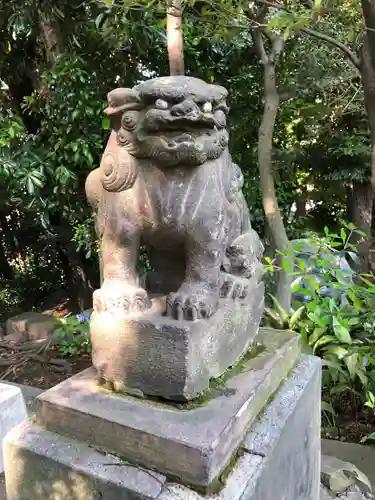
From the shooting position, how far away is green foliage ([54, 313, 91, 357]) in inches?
133

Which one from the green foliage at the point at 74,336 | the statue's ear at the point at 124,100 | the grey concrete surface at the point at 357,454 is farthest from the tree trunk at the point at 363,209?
the statue's ear at the point at 124,100

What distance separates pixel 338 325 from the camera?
259 cm

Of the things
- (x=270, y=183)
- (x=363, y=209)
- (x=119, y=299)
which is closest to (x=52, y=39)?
(x=270, y=183)

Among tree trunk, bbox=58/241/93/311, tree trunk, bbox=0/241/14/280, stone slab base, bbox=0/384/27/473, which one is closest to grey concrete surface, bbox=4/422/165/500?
stone slab base, bbox=0/384/27/473

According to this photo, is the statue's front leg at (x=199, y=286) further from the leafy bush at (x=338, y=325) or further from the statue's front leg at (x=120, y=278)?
the leafy bush at (x=338, y=325)

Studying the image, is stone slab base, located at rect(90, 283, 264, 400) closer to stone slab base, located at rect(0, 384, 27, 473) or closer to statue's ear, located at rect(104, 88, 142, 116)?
statue's ear, located at rect(104, 88, 142, 116)

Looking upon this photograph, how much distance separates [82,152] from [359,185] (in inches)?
123

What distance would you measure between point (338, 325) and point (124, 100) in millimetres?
1859

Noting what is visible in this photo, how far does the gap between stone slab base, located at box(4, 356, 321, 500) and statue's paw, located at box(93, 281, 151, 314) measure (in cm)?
37

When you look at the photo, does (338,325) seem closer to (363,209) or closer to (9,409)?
(9,409)

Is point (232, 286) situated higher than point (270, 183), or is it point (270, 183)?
point (270, 183)

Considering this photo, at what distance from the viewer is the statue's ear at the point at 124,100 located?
4.15ft

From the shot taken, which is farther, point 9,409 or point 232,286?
point 9,409

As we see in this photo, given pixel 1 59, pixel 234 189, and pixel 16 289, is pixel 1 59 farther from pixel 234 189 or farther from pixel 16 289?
pixel 234 189
